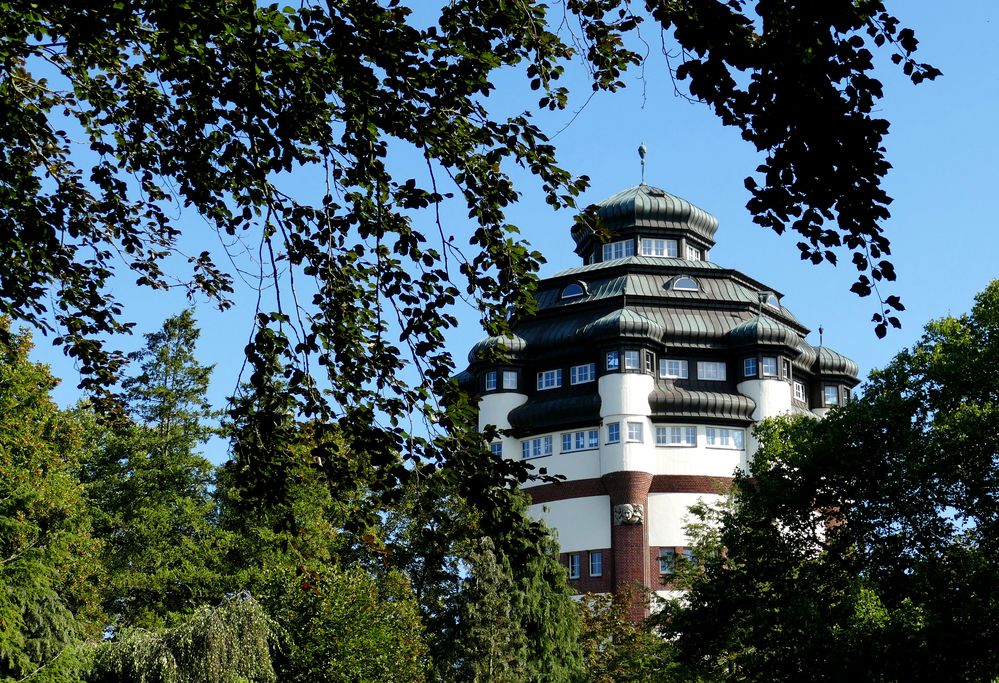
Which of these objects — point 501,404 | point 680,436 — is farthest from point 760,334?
point 501,404

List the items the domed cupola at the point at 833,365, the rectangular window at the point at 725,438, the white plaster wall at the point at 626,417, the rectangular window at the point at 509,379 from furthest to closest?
the domed cupola at the point at 833,365, the rectangular window at the point at 509,379, the rectangular window at the point at 725,438, the white plaster wall at the point at 626,417

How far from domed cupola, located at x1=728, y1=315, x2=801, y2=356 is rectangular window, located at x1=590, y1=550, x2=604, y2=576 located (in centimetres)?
1396

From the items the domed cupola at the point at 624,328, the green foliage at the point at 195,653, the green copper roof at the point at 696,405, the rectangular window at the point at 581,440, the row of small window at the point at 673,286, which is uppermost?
the row of small window at the point at 673,286

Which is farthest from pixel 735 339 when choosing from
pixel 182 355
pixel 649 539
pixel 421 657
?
pixel 421 657

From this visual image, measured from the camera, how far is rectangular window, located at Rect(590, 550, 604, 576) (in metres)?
78.0

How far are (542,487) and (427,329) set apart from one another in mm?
72536

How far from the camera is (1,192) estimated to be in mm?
13273

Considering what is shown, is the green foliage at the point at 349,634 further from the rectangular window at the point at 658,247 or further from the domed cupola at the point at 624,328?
the rectangular window at the point at 658,247

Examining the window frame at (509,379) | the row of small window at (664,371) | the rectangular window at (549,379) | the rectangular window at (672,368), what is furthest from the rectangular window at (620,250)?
the window frame at (509,379)

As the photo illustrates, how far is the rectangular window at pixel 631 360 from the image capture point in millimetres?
80500

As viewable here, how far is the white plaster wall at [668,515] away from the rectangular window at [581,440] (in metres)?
4.24

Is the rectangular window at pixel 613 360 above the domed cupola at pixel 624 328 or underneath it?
underneath

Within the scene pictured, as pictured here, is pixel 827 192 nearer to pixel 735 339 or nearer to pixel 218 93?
pixel 218 93

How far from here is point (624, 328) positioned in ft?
262
